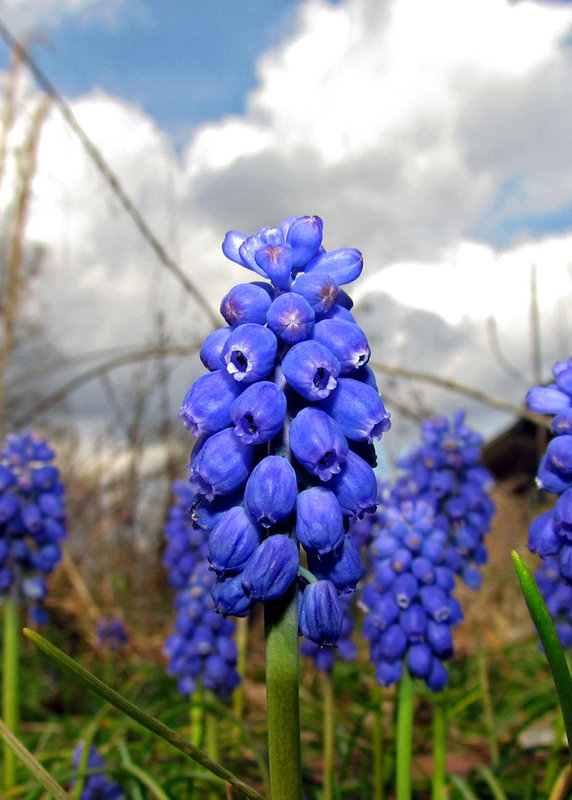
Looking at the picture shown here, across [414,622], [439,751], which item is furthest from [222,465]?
[439,751]

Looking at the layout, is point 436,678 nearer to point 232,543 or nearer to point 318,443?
point 232,543

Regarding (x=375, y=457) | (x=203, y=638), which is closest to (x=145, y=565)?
(x=203, y=638)

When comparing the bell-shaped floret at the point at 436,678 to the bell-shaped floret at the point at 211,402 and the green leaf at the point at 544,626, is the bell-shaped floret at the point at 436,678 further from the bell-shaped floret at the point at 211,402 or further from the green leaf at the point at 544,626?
the bell-shaped floret at the point at 211,402

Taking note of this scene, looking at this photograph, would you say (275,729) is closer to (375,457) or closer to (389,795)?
(375,457)

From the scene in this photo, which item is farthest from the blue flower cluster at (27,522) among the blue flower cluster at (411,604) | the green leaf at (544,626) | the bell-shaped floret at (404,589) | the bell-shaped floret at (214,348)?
the green leaf at (544,626)

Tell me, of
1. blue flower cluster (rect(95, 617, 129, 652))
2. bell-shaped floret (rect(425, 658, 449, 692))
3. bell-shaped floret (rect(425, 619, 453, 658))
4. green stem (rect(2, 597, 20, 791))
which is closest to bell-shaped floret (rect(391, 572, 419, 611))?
bell-shaped floret (rect(425, 619, 453, 658))
